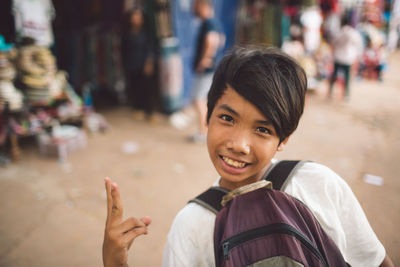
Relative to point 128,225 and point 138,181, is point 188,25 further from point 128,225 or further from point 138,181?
point 128,225

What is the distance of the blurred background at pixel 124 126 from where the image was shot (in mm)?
2623

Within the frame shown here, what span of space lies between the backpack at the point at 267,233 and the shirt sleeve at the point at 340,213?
0.09m

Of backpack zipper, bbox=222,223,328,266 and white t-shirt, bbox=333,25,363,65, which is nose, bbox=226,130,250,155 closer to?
backpack zipper, bbox=222,223,328,266

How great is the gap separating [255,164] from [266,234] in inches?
10.3

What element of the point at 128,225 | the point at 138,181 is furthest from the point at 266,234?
the point at 138,181

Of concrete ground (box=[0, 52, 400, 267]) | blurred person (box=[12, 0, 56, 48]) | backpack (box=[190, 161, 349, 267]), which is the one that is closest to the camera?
backpack (box=[190, 161, 349, 267])

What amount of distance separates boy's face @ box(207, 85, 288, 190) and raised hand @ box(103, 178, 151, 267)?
0.37m

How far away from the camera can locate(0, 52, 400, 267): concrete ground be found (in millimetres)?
2350

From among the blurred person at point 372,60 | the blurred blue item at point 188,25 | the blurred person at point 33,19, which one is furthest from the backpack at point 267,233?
the blurred person at point 372,60

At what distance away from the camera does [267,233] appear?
83 centimetres

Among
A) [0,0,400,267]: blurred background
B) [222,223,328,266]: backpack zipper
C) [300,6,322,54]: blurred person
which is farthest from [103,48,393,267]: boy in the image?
[300,6,322,54]: blurred person

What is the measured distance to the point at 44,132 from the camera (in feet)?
13.4

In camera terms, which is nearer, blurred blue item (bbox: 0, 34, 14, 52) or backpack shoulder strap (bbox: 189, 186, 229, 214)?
backpack shoulder strap (bbox: 189, 186, 229, 214)

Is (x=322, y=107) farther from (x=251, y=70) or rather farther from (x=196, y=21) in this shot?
(x=251, y=70)
